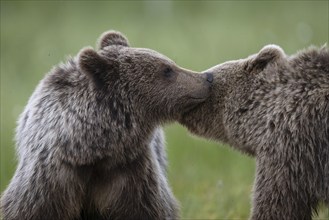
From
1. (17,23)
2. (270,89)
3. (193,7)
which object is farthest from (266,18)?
(270,89)

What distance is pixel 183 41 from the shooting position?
18.1 metres

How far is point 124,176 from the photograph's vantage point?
8234mm

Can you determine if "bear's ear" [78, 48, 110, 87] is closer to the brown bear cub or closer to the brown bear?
the brown bear cub

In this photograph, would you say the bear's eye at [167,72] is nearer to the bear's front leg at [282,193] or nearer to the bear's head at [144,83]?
the bear's head at [144,83]

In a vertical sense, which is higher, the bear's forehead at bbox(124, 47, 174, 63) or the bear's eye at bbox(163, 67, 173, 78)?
the bear's forehead at bbox(124, 47, 174, 63)

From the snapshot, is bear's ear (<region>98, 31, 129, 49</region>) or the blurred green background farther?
the blurred green background

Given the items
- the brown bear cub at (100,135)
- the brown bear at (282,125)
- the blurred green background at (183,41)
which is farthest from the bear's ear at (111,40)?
the blurred green background at (183,41)

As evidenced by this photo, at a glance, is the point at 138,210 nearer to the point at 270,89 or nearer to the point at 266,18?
the point at 270,89

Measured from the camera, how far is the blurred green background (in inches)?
460

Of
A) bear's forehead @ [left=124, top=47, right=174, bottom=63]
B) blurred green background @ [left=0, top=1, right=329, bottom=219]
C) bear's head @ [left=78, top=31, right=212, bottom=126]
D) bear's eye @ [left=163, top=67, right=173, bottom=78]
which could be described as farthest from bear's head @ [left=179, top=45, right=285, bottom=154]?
blurred green background @ [left=0, top=1, right=329, bottom=219]

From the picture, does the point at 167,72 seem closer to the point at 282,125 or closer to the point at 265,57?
the point at 265,57

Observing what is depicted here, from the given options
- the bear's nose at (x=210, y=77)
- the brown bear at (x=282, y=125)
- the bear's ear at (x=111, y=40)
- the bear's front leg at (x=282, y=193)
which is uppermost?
the bear's ear at (x=111, y=40)

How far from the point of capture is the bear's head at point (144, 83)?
8.23 m

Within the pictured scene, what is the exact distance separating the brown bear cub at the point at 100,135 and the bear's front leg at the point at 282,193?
1.00 m
